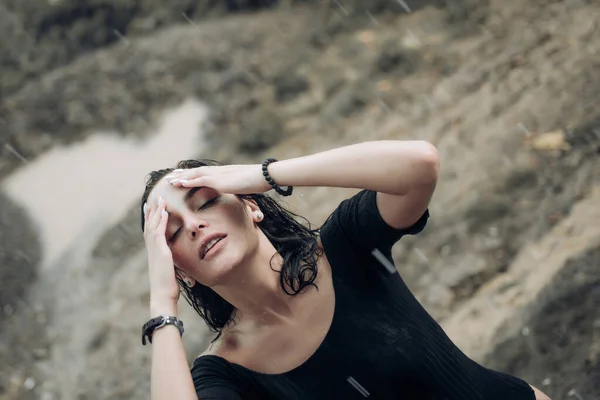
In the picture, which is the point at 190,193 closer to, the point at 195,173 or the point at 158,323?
the point at 195,173

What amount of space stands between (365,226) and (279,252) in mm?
291

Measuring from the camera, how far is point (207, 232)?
5.67ft

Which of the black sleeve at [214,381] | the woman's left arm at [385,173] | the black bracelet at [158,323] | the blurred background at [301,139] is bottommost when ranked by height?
the blurred background at [301,139]

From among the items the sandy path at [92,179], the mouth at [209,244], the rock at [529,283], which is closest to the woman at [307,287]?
the mouth at [209,244]

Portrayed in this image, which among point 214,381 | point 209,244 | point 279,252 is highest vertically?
point 209,244

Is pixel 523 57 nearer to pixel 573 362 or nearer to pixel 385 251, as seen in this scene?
pixel 573 362

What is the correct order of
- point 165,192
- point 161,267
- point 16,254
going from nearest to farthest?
point 161,267 < point 165,192 < point 16,254

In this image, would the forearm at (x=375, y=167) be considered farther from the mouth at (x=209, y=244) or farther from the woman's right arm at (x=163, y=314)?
the woman's right arm at (x=163, y=314)

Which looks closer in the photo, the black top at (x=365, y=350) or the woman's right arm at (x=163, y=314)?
the woman's right arm at (x=163, y=314)

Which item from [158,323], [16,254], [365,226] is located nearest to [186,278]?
[158,323]

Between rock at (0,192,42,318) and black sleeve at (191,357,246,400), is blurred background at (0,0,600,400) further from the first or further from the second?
black sleeve at (191,357,246,400)

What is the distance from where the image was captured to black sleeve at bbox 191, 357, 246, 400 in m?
1.67

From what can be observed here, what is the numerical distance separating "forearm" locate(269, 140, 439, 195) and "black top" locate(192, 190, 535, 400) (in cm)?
11

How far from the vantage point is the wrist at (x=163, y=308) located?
167 centimetres
